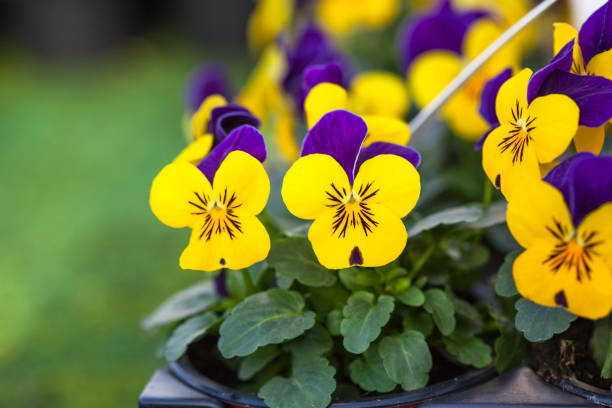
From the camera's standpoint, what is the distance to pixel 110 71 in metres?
5.18

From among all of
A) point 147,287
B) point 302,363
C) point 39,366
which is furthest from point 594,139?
point 147,287

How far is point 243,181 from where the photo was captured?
65cm

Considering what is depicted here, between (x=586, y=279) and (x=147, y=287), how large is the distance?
1.71 meters

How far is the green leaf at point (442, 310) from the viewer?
2.31ft

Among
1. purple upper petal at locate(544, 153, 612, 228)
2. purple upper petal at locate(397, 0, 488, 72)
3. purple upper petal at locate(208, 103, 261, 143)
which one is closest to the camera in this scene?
purple upper petal at locate(544, 153, 612, 228)

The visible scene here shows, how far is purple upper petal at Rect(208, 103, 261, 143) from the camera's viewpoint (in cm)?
77

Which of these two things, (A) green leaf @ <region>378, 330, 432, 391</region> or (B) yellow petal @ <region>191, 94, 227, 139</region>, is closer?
Answer: (A) green leaf @ <region>378, 330, 432, 391</region>

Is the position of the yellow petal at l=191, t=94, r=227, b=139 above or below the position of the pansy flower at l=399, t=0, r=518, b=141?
below

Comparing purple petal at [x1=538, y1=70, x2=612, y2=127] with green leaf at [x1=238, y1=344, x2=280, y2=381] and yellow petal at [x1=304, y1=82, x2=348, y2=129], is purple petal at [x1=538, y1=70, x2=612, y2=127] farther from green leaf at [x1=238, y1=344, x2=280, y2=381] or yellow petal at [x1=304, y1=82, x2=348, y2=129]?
green leaf at [x1=238, y1=344, x2=280, y2=381]

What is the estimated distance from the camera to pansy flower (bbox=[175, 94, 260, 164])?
2.43ft

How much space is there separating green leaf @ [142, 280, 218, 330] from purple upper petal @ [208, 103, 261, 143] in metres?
0.20

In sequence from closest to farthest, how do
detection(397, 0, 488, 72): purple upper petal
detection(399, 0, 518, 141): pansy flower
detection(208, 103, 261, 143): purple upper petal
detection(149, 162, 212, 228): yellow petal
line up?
detection(149, 162, 212, 228): yellow petal < detection(208, 103, 261, 143): purple upper petal < detection(399, 0, 518, 141): pansy flower < detection(397, 0, 488, 72): purple upper petal

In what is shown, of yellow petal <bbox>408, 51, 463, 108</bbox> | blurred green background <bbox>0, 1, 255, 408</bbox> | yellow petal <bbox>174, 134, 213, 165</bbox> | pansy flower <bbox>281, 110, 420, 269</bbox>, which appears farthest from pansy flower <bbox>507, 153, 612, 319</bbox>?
blurred green background <bbox>0, 1, 255, 408</bbox>

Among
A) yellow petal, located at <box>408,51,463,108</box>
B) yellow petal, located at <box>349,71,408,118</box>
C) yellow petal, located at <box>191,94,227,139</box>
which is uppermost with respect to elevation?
yellow petal, located at <box>408,51,463,108</box>
